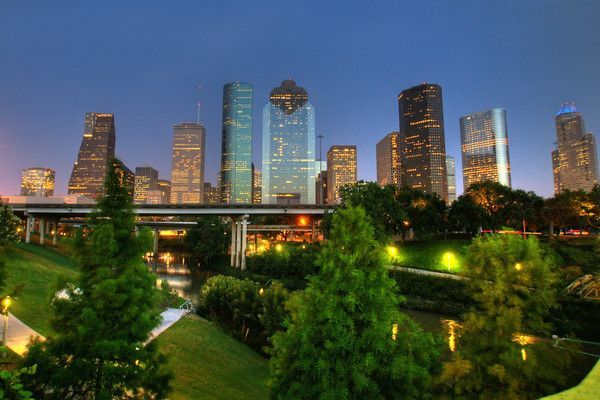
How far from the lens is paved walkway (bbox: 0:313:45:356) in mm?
15074

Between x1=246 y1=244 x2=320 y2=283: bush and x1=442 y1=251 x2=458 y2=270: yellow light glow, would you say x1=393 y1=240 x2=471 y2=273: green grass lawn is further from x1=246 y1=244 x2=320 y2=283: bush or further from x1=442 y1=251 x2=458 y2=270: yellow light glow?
x1=246 y1=244 x2=320 y2=283: bush

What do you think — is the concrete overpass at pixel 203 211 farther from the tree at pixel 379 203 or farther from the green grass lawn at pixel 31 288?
the green grass lawn at pixel 31 288

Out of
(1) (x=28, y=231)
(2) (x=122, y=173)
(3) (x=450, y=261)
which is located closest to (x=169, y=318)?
(2) (x=122, y=173)

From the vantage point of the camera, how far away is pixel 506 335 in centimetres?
1371

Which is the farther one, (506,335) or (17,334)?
(17,334)

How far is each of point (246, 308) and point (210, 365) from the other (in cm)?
1130

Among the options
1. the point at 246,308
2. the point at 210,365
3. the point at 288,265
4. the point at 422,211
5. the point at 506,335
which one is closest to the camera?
the point at 506,335

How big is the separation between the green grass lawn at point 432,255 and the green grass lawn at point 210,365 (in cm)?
3284

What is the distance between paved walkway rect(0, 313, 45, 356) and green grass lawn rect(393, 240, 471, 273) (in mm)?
42562

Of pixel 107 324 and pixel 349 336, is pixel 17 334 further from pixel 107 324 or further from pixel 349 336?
pixel 349 336

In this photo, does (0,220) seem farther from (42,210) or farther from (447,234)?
(447,234)

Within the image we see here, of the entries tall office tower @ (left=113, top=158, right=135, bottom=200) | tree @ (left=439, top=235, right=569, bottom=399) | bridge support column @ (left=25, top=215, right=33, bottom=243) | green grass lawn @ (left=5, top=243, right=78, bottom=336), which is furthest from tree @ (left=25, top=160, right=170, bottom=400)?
bridge support column @ (left=25, top=215, right=33, bottom=243)

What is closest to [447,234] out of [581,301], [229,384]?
[581,301]

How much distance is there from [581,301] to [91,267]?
3794 cm
